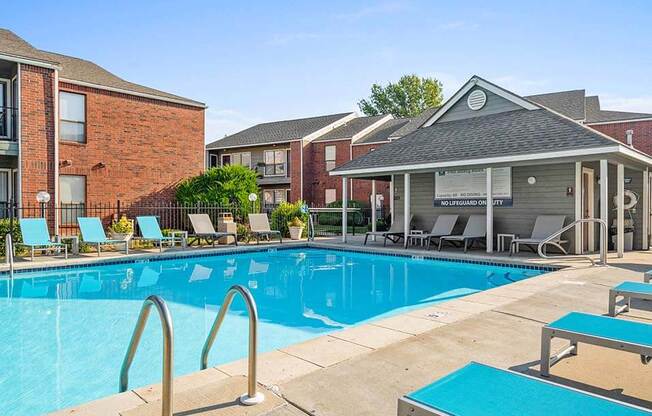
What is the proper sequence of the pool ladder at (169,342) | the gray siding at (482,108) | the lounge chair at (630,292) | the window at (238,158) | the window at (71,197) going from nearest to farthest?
1. the pool ladder at (169,342)
2. the lounge chair at (630,292)
3. the gray siding at (482,108)
4. the window at (71,197)
5. the window at (238,158)

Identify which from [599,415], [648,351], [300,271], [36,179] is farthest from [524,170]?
[36,179]

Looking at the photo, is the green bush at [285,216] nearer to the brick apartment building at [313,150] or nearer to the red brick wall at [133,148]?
the red brick wall at [133,148]

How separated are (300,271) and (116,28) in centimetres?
902

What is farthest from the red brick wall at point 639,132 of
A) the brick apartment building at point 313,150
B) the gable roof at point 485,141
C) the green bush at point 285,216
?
the green bush at point 285,216

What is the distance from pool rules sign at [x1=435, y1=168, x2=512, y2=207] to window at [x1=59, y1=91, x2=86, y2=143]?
1259 centimetres

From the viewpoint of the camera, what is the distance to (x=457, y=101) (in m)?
16.5

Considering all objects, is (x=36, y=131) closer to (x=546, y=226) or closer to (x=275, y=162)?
(x=546, y=226)

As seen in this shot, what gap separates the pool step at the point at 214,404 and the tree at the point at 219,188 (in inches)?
599

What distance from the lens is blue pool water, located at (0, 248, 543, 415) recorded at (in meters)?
4.75

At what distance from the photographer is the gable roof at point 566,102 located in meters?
22.0

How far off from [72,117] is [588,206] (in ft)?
55.8

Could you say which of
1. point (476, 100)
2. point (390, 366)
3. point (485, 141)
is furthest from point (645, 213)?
point (390, 366)

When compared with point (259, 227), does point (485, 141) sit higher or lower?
higher

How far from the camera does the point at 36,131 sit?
14.4 meters
